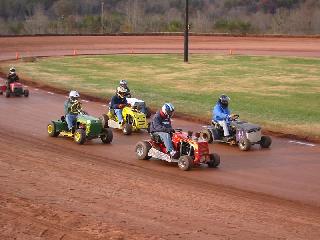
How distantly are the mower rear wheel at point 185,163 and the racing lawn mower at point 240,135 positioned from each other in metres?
3.51

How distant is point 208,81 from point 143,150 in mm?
24131

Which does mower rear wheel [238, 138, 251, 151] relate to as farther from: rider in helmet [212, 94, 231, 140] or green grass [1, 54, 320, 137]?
green grass [1, 54, 320, 137]

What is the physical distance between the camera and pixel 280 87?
3872cm

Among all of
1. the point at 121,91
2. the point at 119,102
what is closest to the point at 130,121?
the point at 119,102

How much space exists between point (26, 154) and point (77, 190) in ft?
14.6

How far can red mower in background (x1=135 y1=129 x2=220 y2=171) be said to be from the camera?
17234 mm

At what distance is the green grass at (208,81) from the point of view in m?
28.2

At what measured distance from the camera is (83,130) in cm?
2034

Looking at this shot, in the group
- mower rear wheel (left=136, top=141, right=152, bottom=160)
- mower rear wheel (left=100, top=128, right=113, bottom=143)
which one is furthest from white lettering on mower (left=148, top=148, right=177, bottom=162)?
mower rear wheel (left=100, top=128, right=113, bottom=143)

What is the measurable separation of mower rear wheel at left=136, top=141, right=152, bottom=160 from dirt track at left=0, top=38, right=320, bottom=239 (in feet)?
0.81

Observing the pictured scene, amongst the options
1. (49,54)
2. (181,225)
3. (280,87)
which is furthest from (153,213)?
(49,54)

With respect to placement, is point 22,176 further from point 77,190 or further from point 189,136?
point 189,136

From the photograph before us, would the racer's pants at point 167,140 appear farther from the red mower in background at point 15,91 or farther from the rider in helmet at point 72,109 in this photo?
the red mower in background at point 15,91

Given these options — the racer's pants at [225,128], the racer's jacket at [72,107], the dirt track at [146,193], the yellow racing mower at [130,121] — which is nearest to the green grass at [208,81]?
the racer's pants at [225,128]
